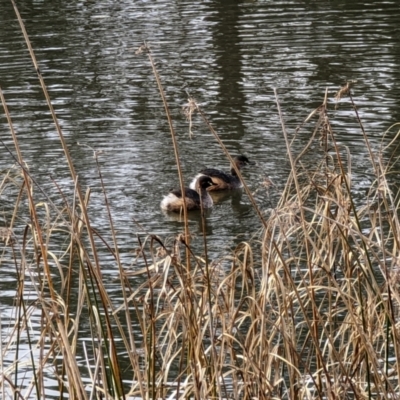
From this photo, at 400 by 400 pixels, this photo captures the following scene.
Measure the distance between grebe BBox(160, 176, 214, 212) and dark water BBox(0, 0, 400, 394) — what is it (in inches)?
4.0

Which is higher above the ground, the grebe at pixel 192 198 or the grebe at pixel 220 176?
the grebe at pixel 192 198

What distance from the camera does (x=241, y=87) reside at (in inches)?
441

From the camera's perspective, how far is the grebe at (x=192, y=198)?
25.1 feet

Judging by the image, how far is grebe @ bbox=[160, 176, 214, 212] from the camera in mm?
7641

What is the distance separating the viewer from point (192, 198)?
7.90 m

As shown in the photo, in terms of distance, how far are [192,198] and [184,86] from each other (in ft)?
12.1

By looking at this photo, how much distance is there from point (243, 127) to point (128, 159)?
1336 mm

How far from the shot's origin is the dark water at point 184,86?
8359 millimetres

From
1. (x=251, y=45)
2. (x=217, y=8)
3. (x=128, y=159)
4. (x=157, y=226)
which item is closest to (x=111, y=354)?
(x=157, y=226)

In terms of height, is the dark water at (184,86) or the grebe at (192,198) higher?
the grebe at (192,198)

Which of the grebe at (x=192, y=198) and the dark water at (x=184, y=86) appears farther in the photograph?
the dark water at (x=184, y=86)

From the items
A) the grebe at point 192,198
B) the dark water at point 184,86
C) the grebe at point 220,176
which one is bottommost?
the dark water at point 184,86

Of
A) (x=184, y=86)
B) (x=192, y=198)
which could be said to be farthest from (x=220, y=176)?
(x=184, y=86)

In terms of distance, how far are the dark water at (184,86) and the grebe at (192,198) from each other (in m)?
0.10
